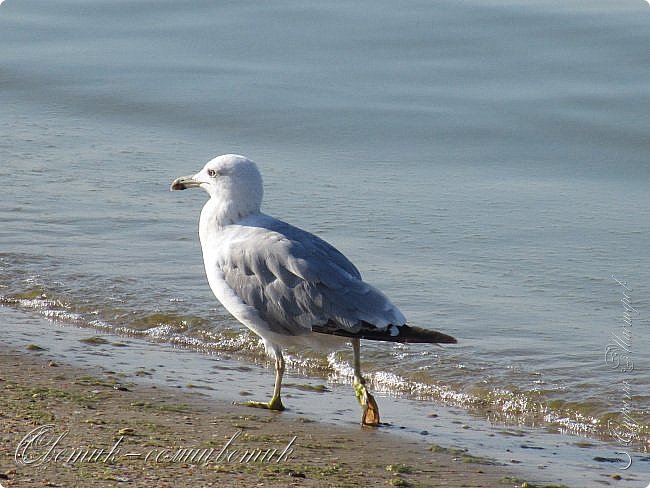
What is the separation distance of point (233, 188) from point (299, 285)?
71cm

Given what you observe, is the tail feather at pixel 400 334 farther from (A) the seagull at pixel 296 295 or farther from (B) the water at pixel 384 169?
(B) the water at pixel 384 169

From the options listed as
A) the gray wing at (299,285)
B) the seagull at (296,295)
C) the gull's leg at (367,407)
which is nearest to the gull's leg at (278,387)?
the seagull at (296,295)

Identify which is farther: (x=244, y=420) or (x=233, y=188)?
(x=233, y=188)

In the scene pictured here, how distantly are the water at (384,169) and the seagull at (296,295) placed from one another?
27.4 inches

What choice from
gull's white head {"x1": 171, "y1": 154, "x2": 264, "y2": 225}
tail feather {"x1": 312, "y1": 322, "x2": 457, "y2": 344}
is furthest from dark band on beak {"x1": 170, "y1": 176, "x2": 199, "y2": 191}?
tail feather {"x1": 312, "y1": 322, "x2": 457, "y2": 344}

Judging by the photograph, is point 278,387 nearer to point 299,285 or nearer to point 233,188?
point 299,285

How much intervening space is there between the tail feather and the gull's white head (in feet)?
2.85

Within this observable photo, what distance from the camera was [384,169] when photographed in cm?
1056

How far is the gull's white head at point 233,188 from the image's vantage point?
6023mm

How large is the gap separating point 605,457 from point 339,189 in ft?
16.2

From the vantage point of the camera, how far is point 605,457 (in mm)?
5195

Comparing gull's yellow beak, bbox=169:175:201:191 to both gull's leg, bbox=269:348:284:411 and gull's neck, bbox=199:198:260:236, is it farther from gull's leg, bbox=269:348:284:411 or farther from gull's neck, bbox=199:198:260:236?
gull's leg, bbox=269:348:284:411

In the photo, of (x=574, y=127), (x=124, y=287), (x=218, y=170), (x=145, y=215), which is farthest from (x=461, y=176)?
(x=218, y=170)

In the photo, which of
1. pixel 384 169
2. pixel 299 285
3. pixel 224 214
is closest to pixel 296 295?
pixel 299 285
